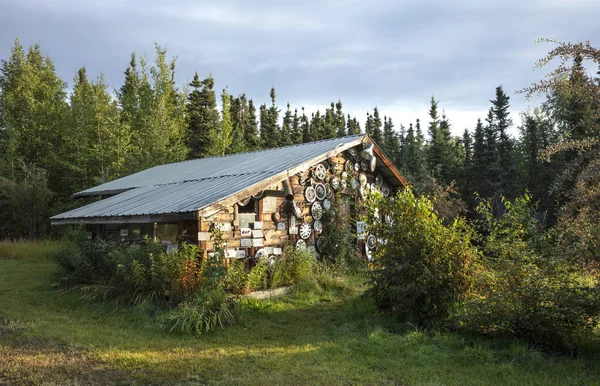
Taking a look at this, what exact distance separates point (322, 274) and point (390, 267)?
3.22 meters

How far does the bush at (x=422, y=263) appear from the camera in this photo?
7352 mm

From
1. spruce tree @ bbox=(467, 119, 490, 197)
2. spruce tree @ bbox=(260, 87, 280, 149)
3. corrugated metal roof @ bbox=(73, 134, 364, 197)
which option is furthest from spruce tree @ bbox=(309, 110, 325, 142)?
corrugated metal roof @ bbox=(73, 134, 364, 197)

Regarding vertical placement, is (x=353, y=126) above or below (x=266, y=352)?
above

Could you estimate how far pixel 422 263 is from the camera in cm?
747

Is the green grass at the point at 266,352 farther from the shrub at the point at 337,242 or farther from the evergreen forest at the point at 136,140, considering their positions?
the evergreen forest at the point at 136,140

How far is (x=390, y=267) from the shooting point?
314 inches

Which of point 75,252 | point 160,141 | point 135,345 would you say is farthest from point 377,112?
point 135,345

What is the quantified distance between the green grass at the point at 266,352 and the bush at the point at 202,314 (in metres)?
0.19

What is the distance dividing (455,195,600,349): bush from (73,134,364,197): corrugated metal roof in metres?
5.89

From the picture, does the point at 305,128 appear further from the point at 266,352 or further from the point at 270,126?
the point at 266,352

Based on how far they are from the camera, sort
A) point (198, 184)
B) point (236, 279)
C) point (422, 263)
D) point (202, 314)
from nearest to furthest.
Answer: point (422, 263) < point (202, 314) < point (236, 279) < point (198, 184)

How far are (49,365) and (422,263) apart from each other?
570 centimetres

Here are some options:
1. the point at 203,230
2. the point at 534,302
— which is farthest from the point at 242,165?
the point at 534,302

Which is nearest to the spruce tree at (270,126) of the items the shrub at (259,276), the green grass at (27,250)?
the green grass at (27,250)
